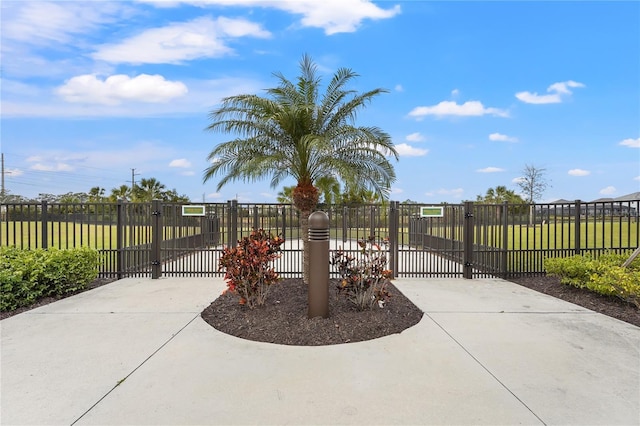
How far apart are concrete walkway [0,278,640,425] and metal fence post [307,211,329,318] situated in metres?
0.85

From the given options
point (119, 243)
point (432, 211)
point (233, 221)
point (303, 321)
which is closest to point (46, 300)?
point (119, 243)

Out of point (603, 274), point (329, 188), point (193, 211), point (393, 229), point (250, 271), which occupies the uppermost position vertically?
point (329, 188)

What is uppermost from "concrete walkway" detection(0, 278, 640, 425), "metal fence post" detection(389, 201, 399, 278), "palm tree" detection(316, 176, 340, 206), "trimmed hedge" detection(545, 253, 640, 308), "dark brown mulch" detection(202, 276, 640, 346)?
"palm tree" detection(316, 176, 340, 206)

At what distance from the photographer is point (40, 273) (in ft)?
20.4

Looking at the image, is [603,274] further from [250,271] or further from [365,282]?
[250,271]

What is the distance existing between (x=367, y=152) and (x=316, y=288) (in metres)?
3.64

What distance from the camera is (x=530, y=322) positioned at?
207 inches

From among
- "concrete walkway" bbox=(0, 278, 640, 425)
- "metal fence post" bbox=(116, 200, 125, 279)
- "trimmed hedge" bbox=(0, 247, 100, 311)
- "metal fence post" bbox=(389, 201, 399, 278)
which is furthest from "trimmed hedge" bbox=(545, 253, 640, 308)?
"metal fence post" bbox=(116, 200, 125, 279)

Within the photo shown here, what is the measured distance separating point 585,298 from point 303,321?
18.0ft

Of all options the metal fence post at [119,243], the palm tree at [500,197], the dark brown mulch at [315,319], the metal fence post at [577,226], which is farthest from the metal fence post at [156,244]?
the palm tree at [500,197]

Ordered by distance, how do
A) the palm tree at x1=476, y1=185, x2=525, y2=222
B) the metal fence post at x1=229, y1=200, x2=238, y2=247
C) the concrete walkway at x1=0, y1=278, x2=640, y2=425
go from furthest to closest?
the palm tree at x1=476, y1=185, x2=525, y2=222 → the metal fence post at x1=229, y1=200, x2=238, y2=247 → the concrete walkway at x1=0, y1=278, x2=640, y2=425

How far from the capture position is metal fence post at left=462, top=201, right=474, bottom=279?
8.77 m

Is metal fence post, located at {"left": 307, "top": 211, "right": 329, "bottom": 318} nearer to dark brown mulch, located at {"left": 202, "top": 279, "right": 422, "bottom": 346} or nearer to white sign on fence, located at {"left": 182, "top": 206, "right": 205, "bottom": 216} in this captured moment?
dark brown mulch, located at {"left": 202, "top": 279, "right": 422, "bottom": 346}

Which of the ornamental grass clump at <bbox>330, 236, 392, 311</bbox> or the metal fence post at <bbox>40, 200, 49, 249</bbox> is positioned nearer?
the ornamental grass clump at <bbox>330, 236, 392, 311</bbox>
